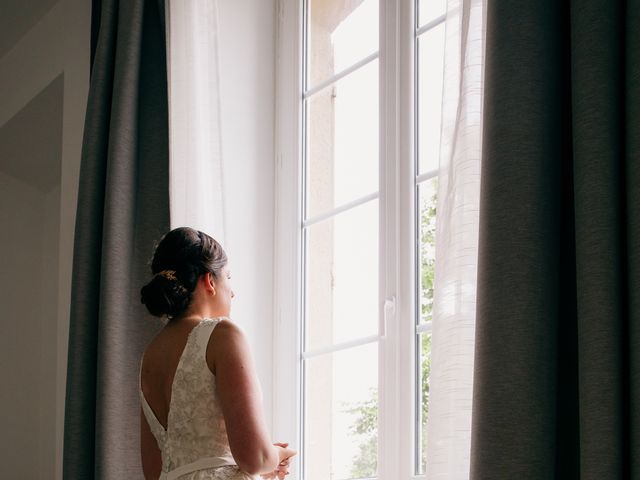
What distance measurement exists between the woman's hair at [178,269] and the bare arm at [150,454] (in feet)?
1.10

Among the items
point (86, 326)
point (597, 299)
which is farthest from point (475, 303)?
point (86, 326)

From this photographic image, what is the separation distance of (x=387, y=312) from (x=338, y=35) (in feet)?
3.21

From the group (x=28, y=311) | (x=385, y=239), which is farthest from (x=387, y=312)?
(x=28, y=311)

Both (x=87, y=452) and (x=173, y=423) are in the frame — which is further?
(x=87, y=452)

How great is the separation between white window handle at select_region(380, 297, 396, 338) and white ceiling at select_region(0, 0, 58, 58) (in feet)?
7.60

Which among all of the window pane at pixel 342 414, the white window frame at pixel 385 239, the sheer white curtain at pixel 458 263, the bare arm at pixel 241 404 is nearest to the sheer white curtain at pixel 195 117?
the white window frame at pixel 385 239

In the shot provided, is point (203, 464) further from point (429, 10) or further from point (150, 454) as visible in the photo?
point (429, 10)

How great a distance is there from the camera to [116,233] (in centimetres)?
306

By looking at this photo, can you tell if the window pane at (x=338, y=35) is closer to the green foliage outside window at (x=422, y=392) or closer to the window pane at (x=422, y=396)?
the green foliage outside window at (x=422, y=392)

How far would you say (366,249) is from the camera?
2916mm

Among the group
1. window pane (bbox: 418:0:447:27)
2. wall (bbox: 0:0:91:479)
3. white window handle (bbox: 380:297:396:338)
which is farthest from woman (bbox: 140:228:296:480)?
wall (bbox: 0:0:91:479)

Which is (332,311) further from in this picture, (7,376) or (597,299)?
(7,376)

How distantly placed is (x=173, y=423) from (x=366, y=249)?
843 millimetres

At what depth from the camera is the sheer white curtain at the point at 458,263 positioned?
183 centimetres
